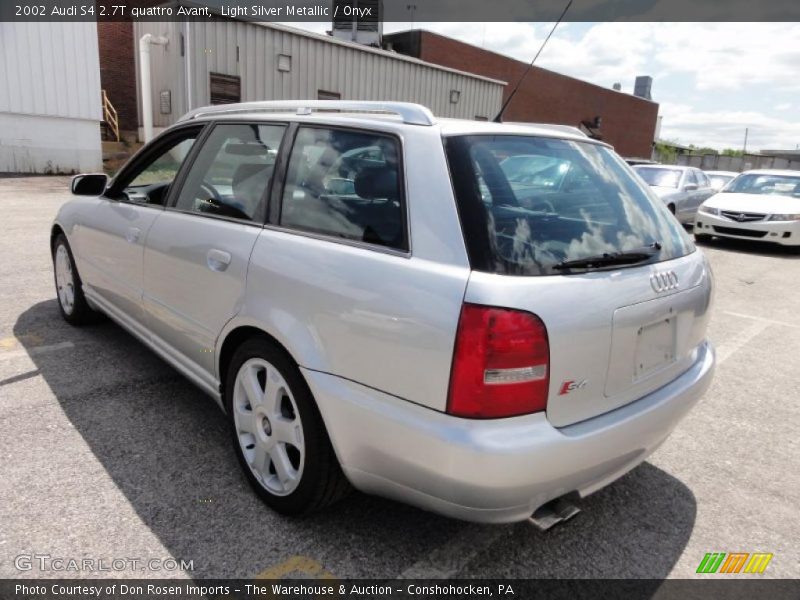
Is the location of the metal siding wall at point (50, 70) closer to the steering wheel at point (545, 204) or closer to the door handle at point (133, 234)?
the door handle at point (133, 234)

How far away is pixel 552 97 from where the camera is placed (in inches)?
1243

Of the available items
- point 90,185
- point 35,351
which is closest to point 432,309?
point 90,185

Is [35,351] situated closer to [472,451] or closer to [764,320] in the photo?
[472,451]

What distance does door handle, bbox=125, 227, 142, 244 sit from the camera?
10.8ft

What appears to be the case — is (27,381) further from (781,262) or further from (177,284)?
(781,262)

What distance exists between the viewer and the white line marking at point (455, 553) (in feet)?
7.13

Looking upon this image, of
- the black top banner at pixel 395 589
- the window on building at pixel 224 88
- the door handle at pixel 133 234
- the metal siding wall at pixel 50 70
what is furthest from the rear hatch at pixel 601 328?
the metal siding wall at pixel 50 70

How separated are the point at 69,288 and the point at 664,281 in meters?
4.14

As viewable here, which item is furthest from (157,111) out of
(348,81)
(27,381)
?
(27,381)

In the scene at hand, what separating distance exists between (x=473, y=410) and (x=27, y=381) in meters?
3.01

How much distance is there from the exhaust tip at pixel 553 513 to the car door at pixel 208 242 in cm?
143

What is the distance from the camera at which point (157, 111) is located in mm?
17062

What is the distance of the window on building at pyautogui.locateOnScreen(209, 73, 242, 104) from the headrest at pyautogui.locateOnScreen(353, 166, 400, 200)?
46.5 ft

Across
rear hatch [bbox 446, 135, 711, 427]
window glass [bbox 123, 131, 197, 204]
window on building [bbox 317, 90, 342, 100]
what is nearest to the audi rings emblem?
rear hatch [bbox 446, 135, 711, 427]
